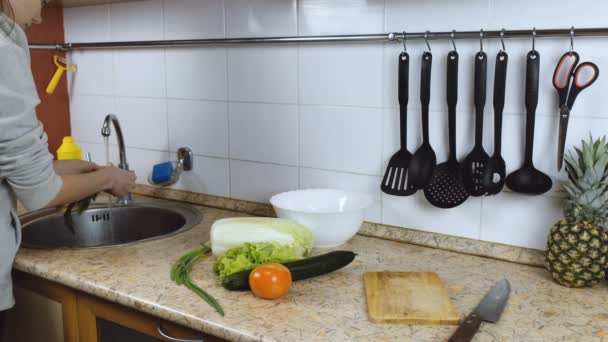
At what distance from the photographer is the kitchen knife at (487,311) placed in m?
1.05

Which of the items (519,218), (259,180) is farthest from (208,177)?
(519,218)

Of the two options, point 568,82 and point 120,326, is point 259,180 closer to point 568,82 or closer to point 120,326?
point 120,326

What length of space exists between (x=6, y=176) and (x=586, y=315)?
1.14 meters

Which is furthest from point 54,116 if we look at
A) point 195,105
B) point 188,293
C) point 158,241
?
point 188,293

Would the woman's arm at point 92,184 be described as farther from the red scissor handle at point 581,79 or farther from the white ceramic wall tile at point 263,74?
the red scissor handle at point 581,79

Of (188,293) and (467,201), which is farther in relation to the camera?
(467,201)

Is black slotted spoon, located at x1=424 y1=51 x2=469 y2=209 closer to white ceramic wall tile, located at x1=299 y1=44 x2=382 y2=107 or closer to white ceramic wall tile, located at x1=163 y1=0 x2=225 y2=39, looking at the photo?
white ceramic wall tile, located at x1=299 y1=44 x2=382 y2=107

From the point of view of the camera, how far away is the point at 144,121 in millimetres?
2129

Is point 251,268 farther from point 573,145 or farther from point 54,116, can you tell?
point 54,116

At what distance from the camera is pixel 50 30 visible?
7.41ft

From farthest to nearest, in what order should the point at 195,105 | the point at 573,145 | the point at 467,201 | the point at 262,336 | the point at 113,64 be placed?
1. the point at 113,64
2. the point at 195,105
3. the point at 467,201
4. the point at 573,145
5. the point at 262,336

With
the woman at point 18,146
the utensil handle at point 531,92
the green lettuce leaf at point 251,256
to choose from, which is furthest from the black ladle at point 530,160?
the woman at point 18,146

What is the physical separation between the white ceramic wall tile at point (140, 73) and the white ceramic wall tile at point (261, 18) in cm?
32

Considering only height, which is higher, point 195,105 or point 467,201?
point 195,105
